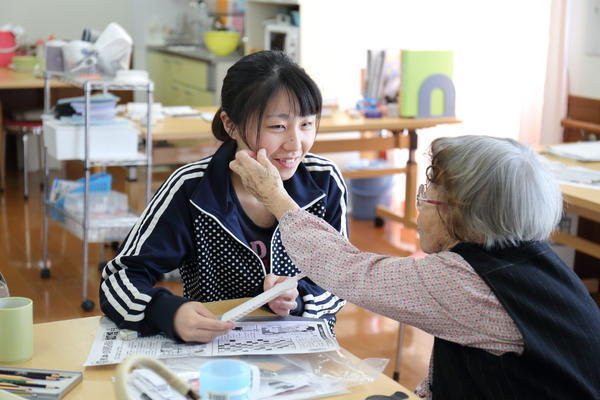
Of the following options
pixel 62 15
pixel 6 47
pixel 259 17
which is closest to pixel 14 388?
pixel 259 17

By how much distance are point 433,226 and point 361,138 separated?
322 cm

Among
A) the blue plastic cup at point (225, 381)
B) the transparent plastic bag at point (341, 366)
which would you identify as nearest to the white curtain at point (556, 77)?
the transparent plastic bag at point (341, 366)

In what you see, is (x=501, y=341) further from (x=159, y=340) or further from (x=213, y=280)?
(x=213, y=280)

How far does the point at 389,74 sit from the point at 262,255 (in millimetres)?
2883

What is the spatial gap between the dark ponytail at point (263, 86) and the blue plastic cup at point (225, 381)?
2.10 ft

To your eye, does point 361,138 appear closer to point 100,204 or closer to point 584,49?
point 584,49

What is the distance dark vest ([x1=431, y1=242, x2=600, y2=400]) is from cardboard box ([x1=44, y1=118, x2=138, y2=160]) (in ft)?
8.61

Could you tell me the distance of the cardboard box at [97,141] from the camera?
3633mm

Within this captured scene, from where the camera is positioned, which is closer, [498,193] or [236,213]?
[498,193]

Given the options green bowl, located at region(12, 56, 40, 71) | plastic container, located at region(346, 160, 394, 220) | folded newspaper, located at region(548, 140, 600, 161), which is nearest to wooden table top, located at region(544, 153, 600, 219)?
folded newspaper, located at region(548, 140, 600, 161)

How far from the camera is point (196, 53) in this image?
6641 millimetres

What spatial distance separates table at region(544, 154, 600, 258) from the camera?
100 inches

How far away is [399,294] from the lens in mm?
1283

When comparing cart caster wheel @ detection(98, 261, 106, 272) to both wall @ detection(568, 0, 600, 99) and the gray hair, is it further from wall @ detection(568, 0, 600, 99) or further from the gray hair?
the gray hair
